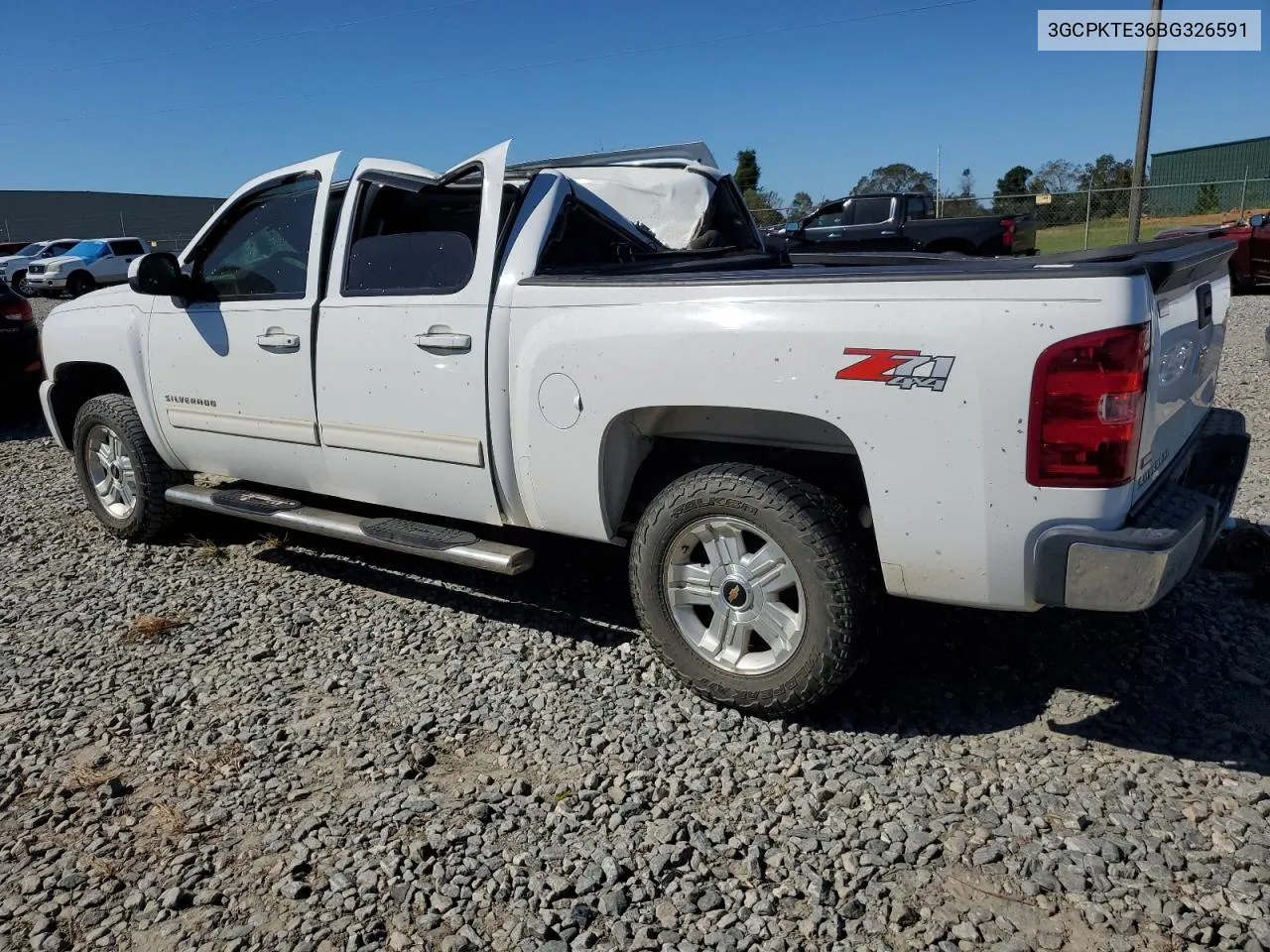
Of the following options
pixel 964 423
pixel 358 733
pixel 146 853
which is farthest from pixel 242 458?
pixel 964 423

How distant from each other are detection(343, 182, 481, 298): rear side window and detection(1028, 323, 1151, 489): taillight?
229 centimetres

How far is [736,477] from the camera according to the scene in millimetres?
3516

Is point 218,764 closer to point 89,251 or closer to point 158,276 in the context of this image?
point 158,276

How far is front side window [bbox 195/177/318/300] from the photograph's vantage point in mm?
4922

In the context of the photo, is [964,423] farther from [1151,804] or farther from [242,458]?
[242,458]

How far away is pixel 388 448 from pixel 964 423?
8.19 ft

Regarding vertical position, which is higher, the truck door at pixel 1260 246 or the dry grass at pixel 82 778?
the truck door at pixel 1260 246

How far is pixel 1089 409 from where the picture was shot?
283 centimetres

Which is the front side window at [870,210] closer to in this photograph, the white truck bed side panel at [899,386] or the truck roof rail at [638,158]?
the truck roof rail at [638,158]

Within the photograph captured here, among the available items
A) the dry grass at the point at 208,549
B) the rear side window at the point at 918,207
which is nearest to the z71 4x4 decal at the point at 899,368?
the dry grass at the point at 208,549

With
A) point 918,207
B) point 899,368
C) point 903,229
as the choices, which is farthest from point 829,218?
point 899,368

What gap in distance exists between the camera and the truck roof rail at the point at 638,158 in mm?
5586

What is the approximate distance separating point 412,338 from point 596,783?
6.52 feet

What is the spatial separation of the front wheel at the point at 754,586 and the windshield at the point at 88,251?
29561mm
